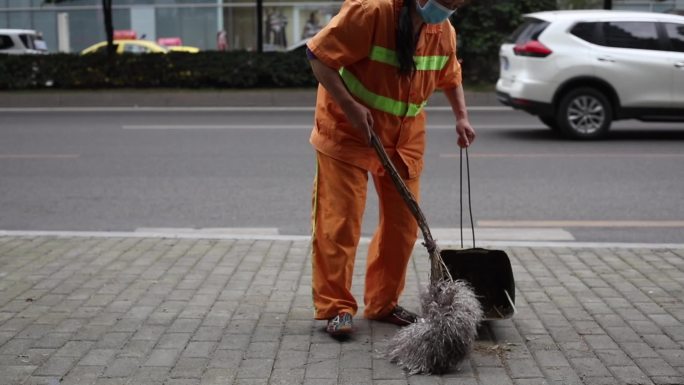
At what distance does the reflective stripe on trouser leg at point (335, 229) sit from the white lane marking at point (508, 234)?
2.37 metres

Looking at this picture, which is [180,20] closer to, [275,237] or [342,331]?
[275,237]

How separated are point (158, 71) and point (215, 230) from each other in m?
13.4

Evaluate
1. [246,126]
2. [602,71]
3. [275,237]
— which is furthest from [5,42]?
[275,237]

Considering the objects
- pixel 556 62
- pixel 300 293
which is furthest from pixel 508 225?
pixel 556 62

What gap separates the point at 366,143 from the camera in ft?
13.4

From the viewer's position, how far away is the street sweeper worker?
12.9 feet

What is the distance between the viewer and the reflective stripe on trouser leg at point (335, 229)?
4160 mm

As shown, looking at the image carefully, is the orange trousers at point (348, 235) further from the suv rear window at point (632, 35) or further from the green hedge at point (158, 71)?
the green hedge at point (158, 71)

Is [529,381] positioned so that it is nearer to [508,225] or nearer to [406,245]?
[406,245]

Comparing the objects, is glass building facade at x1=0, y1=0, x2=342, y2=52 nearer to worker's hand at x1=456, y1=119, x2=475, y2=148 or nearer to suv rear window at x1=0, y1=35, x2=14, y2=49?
suv rear window at x1=0, y1=35, x2=14, y2=49

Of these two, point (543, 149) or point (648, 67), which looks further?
point (648, 67)

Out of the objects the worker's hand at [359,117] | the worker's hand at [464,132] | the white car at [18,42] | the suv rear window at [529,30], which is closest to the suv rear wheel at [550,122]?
the suv rear window at [529,30]

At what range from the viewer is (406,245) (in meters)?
4.39

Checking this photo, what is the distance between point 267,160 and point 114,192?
2.22 m
